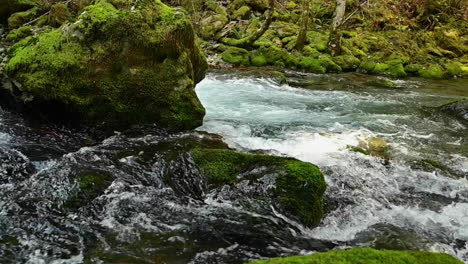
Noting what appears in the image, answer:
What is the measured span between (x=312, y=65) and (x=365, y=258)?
12996mm

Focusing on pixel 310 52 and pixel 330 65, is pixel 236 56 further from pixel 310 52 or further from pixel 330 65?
pixel 330 65

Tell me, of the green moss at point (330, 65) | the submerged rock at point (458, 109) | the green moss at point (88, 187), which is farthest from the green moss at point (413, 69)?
the green moss at point (88, 187)

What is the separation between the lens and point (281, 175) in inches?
199

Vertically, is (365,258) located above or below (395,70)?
above

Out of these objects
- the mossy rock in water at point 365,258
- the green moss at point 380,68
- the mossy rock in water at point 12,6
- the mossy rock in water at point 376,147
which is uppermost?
the mossy rock in water at point 12,6

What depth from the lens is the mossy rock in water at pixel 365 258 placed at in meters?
2.78

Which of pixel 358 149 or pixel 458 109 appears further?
pixel 458 109

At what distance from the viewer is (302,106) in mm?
10469

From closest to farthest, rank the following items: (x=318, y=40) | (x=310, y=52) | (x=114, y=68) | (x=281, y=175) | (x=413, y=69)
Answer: (x=281, y=175), (x=114, y=68), (x=310, y=52), (x=413, y=69), (x=318, y=40)

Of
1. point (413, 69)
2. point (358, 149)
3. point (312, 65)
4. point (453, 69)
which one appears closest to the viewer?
point (358, 149)

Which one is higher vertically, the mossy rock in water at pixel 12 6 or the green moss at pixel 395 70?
the mossy rock in water at pixel 12 6

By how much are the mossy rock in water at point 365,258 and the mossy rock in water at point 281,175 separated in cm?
175

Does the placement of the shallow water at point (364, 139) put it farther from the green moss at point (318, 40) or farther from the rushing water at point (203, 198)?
the green moss at point (318, 40)

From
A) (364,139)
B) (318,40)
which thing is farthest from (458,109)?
(318,40)
